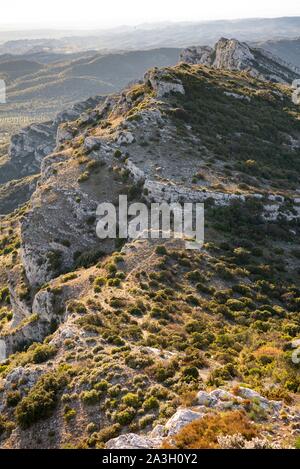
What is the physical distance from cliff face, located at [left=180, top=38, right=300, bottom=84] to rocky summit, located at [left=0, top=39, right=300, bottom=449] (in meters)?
49.3

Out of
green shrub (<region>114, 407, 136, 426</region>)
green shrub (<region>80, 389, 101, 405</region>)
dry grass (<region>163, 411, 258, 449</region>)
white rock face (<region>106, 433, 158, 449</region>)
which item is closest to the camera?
dry grass (<region>163, 411, 258, 449</region>)

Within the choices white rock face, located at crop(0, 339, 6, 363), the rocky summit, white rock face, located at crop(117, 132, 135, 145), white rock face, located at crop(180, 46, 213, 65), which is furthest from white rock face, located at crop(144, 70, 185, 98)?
white rock face, located at crop(180, 46, 213, 65)

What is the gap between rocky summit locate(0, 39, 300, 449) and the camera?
30.2 m

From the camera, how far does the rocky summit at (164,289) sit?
30219mm

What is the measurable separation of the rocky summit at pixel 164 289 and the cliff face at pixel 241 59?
162 feet

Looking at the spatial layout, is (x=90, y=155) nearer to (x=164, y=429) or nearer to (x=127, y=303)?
(x=127, y=303)

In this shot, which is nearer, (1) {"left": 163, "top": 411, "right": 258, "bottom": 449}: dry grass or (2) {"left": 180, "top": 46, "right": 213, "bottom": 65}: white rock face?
(1) {"left": 163, "top": 411, "right": 258, "bottom": 449}: dry grass

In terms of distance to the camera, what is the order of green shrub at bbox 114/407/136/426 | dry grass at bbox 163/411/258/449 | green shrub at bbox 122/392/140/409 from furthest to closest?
green shrub at bbox 122/392/140/409, green shrub at bbox 114/407/136/426, dry grass at bbox 163/411/258/449

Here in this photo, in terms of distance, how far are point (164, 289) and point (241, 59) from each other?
415 ft

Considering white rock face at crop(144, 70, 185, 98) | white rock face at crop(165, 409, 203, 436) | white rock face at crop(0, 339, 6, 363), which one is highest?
white rock face at crop(144, 70, 185, 98)

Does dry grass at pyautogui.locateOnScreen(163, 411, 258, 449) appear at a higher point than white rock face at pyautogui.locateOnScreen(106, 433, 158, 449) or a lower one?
higher

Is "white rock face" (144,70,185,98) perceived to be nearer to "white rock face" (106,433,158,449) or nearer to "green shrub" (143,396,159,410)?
"green shrub" (143,396,159,410)

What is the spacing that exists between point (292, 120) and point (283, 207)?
134ft

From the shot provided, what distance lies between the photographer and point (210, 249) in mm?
57156
